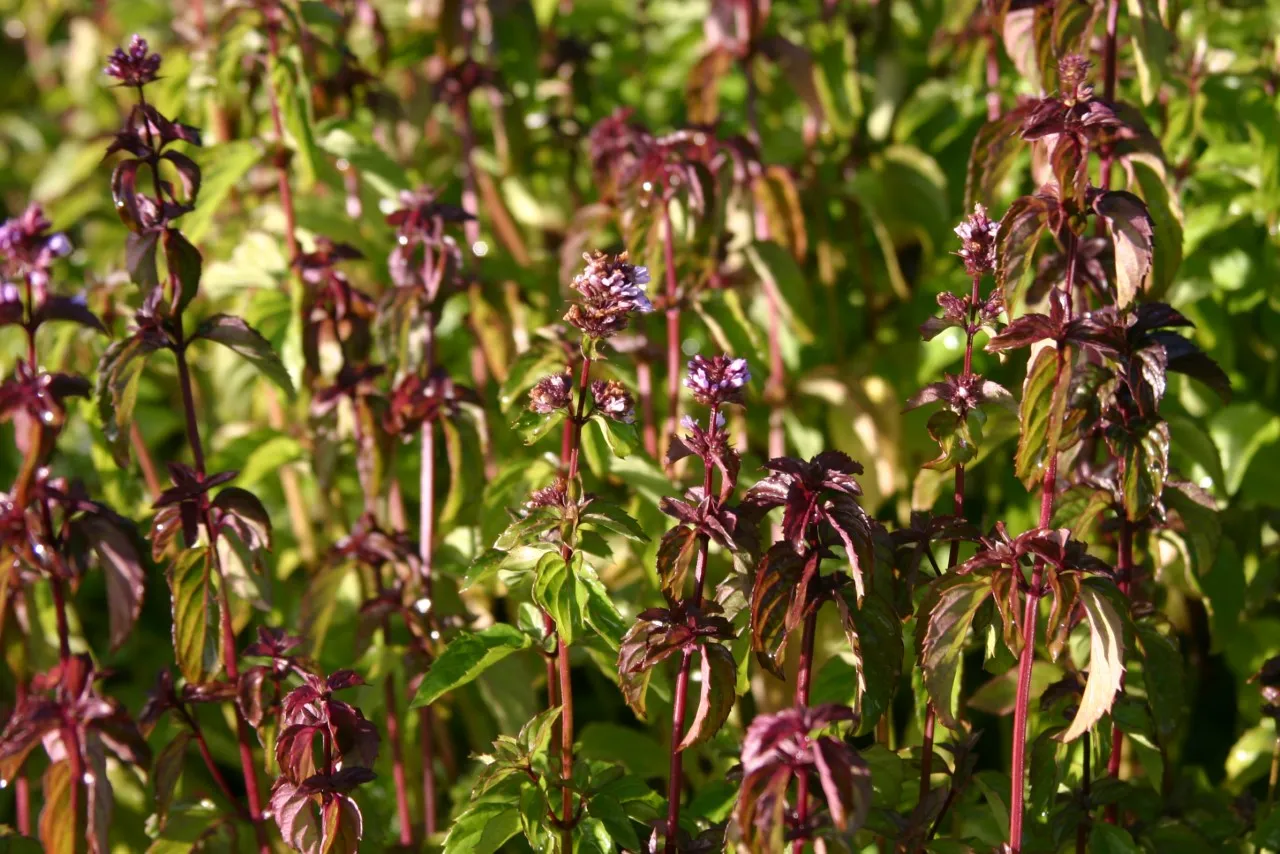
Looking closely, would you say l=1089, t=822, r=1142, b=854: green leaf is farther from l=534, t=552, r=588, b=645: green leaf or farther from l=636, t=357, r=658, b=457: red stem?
l=636, t=357, r=658, b=457: red stem

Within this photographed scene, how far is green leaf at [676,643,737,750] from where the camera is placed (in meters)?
1.47

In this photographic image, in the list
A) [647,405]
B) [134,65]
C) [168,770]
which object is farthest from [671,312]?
[168,770]

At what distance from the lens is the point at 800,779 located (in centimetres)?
133

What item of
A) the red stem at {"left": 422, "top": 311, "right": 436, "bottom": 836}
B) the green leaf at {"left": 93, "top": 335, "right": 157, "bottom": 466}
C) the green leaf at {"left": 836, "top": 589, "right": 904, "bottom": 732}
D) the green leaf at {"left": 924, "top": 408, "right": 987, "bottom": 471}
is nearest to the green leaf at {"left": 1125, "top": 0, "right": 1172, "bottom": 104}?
the green leaf at {"left": 924, "top": 408, "right": 987, "bottom": 471}

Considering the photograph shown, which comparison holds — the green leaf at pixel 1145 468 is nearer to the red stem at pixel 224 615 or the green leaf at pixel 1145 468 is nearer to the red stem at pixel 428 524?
the red stem at pixel 428 524

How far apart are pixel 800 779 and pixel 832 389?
4.05 ft

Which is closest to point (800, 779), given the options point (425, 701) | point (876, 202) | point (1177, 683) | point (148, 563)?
point (425, 701)

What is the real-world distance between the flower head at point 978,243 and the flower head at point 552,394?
1.53 ft

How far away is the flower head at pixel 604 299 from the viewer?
1.44 m

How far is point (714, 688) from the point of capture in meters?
1.47

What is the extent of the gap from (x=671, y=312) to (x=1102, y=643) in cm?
97

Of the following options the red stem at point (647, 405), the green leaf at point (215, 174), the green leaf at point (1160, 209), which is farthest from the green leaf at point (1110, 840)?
the green leaf at point (215, 174)

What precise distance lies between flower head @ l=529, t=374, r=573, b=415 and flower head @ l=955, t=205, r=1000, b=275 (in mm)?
465

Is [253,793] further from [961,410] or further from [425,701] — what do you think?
[961,410]
